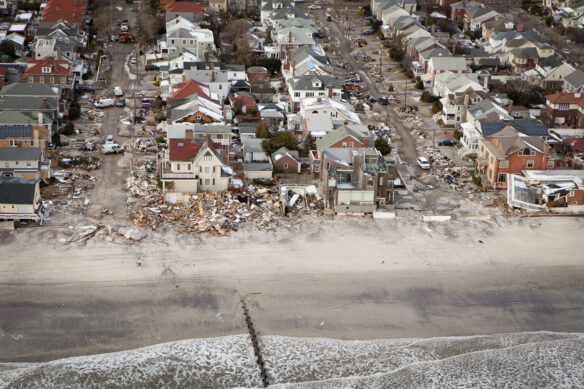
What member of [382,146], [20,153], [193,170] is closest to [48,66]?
[20,153]

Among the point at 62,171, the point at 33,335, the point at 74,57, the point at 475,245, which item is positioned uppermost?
the point at 74,57

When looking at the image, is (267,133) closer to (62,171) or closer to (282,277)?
(62,171)

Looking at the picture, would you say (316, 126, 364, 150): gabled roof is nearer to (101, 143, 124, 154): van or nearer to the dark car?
the dark car

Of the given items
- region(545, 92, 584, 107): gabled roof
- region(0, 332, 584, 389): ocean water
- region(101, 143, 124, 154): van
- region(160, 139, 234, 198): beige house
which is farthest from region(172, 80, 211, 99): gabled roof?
region(0, 332, 584, 389): ocean water

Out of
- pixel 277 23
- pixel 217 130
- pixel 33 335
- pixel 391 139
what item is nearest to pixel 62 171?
pixel 217 130

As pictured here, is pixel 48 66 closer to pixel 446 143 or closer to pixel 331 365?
pixel 446 143

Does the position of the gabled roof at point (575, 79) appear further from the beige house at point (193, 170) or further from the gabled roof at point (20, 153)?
the gabled roof at point (20, 153)

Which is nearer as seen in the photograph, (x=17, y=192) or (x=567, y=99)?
(x=17, y=192)
